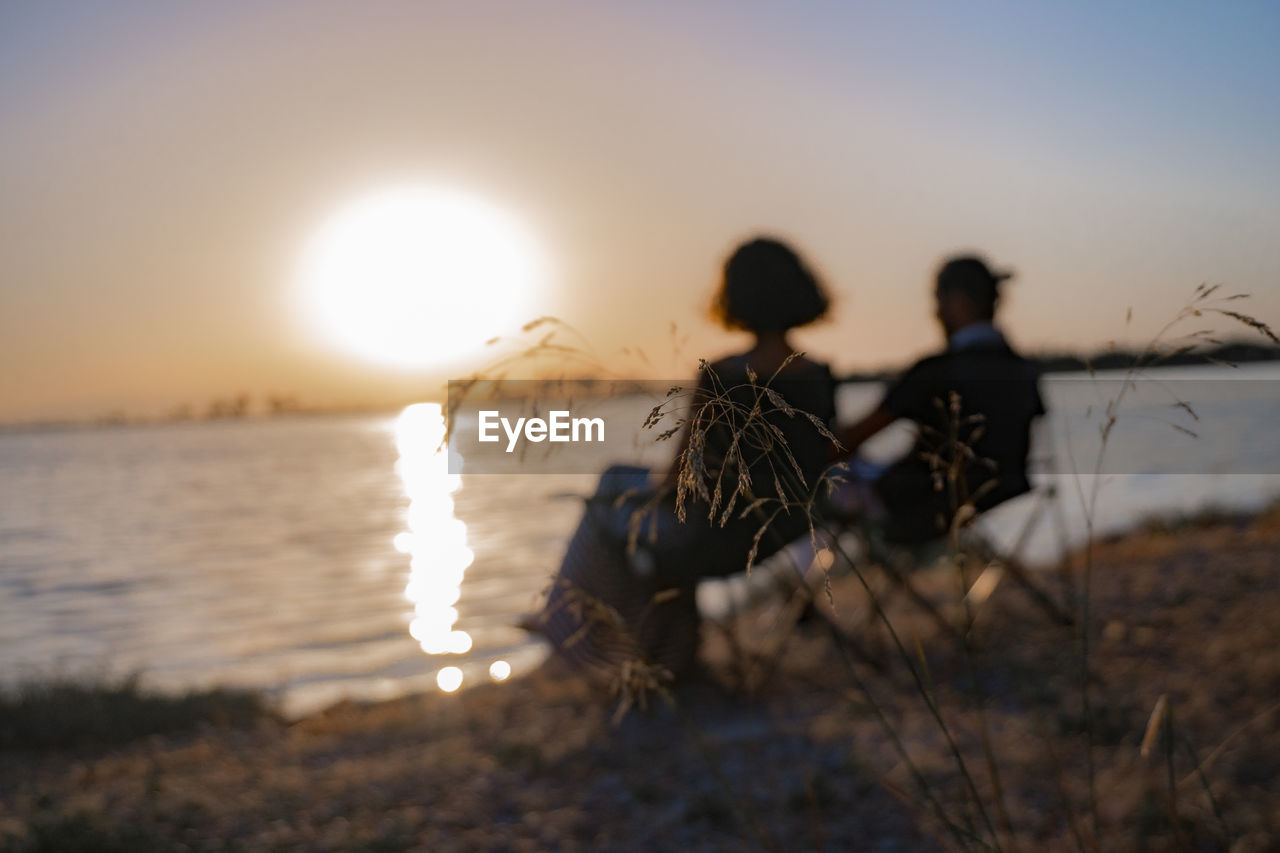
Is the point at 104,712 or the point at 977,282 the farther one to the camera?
the point at 104,712

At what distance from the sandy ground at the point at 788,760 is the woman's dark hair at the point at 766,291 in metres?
0.97

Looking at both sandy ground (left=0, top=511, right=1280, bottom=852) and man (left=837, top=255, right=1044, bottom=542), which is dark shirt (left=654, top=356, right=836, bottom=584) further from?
man (left=837, top=255, right=1044, bottom=542)

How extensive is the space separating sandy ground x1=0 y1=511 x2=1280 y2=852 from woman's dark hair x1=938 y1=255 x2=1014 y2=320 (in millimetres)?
1314

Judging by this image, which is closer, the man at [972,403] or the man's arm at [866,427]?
the man's arm at [866,427]

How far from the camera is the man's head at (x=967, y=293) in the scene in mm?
3193

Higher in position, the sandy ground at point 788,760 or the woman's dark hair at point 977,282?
the woman's dark hair at point 977,282

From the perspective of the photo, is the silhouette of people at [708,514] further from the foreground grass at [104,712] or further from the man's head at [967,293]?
the foreground grass at [104,712]

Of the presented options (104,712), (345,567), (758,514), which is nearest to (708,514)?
(758,514)

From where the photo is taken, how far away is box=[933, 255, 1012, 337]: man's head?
3193 millimetres

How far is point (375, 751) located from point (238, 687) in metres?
2.46

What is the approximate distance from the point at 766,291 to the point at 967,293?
3.66 ft

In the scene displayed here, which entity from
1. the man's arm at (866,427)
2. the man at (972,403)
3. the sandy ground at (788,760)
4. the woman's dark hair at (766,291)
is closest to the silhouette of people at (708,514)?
the woman's dark hair at (766,291)

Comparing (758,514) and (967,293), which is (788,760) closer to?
(758,514)

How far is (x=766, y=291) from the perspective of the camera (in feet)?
8.21
